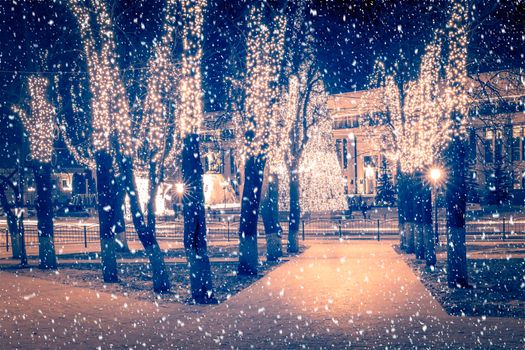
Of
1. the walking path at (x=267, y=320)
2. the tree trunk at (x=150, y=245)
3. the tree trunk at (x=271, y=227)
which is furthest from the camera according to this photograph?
the tree trunk at (x=271, y=227)

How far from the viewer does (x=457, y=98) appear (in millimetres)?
12039

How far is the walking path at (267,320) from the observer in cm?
792

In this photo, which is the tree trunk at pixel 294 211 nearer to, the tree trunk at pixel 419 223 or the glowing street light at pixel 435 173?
the tree trunk at pixel 419 223

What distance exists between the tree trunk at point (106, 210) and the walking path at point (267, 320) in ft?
4.13

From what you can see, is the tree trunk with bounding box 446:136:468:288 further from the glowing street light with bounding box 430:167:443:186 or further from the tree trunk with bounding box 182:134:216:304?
the tree trunk with bounding box 182:134:216:304

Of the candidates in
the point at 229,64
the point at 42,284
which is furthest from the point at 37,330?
the point at 229,64

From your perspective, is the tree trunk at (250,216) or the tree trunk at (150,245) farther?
the tree trunk at (250,216)

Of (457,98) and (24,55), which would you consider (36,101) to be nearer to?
(24,55)

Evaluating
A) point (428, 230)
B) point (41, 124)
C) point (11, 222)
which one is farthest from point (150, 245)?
point (11, 222)

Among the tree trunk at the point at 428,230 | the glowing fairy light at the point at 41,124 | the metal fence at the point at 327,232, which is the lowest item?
the metal fence at the point at 327,232

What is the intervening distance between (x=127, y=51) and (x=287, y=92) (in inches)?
262

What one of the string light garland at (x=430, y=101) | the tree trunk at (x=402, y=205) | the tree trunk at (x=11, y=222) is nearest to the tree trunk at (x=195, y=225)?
the string light garland at (x=430, y=101)

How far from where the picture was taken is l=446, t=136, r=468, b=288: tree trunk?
39.1 ft

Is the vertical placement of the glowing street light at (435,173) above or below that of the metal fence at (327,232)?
above
